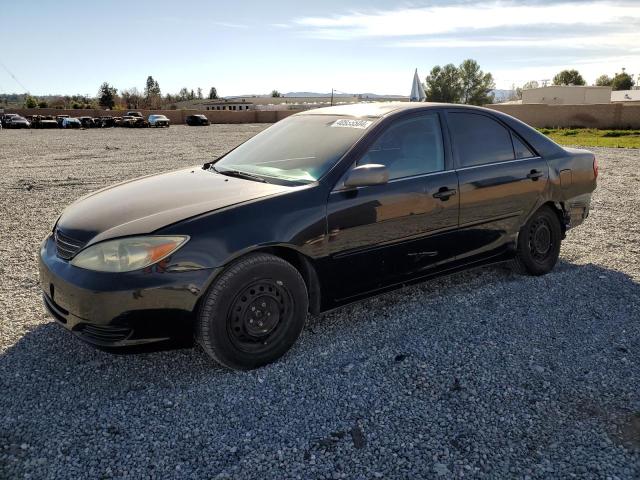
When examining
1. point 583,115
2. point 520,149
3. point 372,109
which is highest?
point 583,115

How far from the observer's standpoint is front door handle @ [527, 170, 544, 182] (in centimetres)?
476

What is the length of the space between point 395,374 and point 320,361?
19.4 inches

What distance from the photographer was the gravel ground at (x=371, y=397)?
2.54 metres

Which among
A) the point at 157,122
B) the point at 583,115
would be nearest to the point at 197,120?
the point at 157,122

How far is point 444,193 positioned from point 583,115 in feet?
130

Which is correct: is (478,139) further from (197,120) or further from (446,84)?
(446,84)

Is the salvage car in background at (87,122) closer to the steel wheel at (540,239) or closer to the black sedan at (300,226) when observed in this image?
the black sedan at (300,226)

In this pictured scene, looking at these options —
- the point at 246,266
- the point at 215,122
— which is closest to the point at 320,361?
the point at 246,266

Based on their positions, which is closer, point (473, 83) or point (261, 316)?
point (261, 316)

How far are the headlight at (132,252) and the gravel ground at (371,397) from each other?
739 millimetres

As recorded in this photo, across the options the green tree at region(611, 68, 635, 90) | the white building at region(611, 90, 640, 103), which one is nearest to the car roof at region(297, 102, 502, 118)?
the white building at region(611, 90, 640, 103)

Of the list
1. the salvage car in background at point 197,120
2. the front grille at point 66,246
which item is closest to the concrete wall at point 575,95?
the salvage car in background at point 197,120

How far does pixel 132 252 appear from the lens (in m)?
3.06

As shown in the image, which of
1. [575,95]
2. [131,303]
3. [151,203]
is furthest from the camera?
[575,95]
